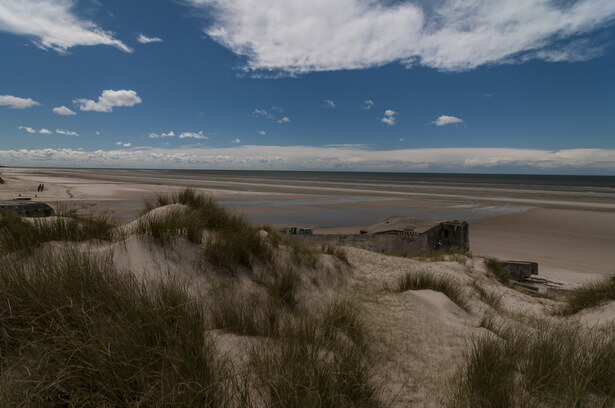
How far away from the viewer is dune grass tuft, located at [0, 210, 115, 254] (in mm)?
4043

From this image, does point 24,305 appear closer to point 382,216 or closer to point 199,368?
point 199,368

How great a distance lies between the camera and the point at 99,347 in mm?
2062

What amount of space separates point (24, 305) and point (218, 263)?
90.9 inches

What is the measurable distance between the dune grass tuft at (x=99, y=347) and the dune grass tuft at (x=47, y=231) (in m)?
1.66

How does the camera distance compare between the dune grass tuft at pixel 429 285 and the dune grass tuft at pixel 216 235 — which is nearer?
the dune grass tuft at pixel 216 235

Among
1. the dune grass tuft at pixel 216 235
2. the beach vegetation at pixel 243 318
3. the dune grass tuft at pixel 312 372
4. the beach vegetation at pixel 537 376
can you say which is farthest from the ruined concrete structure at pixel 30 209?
the beach vegetation at pixel 537 376

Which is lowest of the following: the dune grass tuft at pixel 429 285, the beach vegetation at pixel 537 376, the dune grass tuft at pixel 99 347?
the dune grass tuft at pixel 429 285

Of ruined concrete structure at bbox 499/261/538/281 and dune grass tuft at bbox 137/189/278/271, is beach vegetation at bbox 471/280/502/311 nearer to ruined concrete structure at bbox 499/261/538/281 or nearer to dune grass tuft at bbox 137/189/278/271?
dune grass tuft at bbox 137/189/278/271

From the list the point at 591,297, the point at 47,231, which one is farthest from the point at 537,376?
the point at 47,231

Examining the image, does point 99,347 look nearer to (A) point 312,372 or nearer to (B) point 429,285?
(A) point 312,372

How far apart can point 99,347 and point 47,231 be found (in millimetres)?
3403

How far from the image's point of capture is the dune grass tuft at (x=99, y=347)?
6.07 ft

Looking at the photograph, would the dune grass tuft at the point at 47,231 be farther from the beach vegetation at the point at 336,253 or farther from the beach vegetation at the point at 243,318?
the beach vegetation at the point at 336,253

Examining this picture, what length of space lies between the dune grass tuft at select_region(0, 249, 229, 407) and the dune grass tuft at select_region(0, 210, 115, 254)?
5.43 ft
